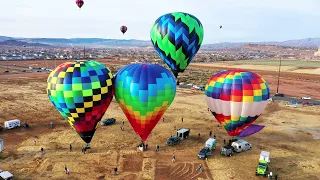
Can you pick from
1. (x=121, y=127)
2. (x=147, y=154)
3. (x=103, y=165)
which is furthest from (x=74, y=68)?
(x=121, y=127)

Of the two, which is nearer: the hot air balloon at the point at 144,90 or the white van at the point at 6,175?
the hot air balloon at the point at 144,90

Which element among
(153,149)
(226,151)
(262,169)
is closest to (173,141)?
(153,149)

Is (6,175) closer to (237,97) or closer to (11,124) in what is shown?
(11,124)

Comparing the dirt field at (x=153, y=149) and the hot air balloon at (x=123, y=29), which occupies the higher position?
the hot air balloon at (x=123, y=29)

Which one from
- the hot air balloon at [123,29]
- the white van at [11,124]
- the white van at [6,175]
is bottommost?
the white van at [6,175]

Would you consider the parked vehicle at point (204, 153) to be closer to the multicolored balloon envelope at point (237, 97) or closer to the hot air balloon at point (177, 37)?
the multicolored balloon envelope at point (237, 97)

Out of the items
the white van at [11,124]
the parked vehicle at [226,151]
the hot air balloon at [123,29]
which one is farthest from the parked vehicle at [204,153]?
the hot air balloon at [123,29]

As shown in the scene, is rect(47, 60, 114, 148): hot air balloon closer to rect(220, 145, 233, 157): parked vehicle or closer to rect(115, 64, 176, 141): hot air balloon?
rect(115, 64, 176, 141): hot air balloon
